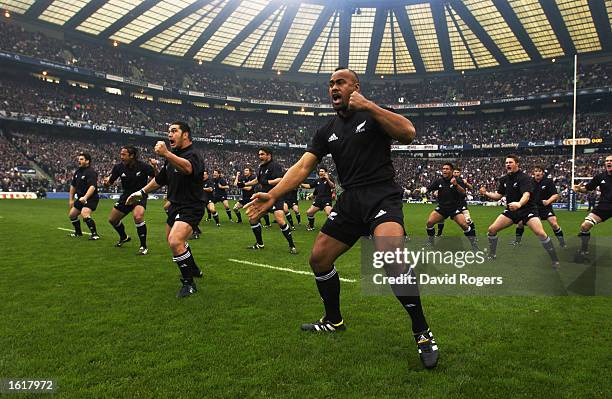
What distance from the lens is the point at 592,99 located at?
51531mm

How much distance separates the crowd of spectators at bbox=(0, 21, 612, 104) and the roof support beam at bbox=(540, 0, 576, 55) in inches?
170

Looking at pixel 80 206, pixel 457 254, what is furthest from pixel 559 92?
pixel 80 206

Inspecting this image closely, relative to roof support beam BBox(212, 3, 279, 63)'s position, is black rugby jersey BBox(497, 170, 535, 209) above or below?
below

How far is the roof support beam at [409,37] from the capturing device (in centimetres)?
4675

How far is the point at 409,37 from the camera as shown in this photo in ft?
169

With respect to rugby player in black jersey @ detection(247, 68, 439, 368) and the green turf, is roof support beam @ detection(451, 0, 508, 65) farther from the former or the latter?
rugby player in black jersey @ detection(247, 68, 439, 368)

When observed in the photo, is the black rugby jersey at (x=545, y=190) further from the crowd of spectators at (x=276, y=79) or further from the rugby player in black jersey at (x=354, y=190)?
the crowd of spectators at (x=276, y=79)

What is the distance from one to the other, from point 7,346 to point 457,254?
9.64m

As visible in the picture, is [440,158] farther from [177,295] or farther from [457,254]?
[177,295]

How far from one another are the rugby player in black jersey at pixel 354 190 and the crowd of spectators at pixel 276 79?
50655 mm

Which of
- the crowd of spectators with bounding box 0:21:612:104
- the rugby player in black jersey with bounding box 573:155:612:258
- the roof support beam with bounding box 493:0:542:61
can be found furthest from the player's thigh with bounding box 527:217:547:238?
the crowd of spectators with bounding box 0:21:612:104

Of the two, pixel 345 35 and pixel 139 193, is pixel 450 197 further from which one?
pixel 345 35

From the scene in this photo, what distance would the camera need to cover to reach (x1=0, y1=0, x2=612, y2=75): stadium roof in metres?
41.2

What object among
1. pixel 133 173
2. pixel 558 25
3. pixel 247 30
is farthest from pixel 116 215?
pixel 558 25
